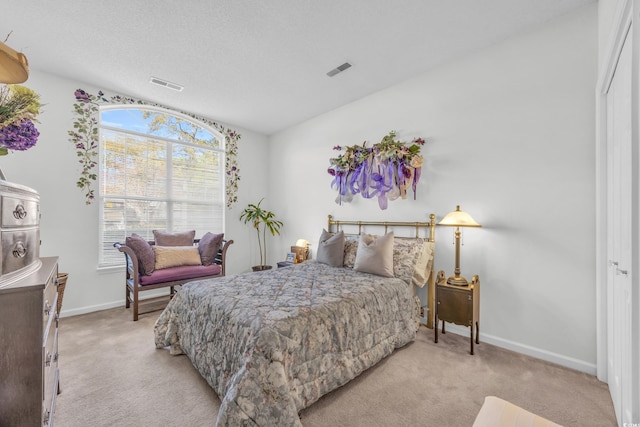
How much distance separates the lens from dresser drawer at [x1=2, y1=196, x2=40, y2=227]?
3.53ft

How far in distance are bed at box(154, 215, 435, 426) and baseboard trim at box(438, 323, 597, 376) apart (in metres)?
0.51

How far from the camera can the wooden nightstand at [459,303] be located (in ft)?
7.76

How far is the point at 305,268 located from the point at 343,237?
1.93 feet

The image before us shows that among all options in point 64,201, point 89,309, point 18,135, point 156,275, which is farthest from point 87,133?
point 18,135

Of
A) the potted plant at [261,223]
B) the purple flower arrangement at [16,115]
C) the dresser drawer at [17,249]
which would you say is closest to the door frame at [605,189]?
the dresser drawer at [17,249]

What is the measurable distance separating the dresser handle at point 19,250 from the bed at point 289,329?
103 cm

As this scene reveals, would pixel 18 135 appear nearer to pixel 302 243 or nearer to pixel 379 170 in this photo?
pixel 379 170

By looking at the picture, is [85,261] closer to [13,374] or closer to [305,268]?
[305,268]

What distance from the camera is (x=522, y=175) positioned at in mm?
2395

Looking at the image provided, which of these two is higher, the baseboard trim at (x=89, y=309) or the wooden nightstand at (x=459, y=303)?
the wooden nightstand at (x=459, y=303)

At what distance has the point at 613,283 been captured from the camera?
1759mm

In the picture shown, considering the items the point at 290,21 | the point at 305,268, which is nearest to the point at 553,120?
the point at 290,21

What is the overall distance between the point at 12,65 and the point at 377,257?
2.77 meters

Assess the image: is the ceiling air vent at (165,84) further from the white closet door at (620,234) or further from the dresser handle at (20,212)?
the white closet door at (620,234)
